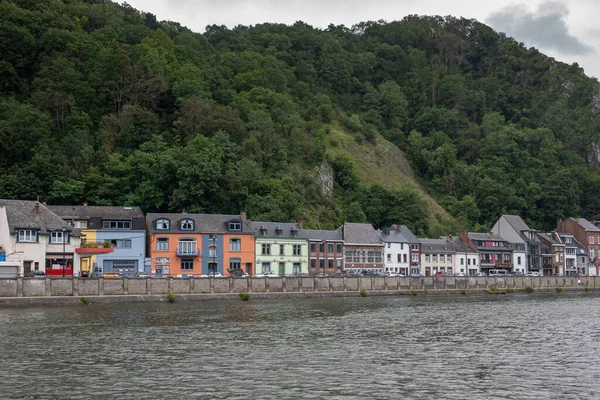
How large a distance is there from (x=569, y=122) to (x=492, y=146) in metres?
36.5

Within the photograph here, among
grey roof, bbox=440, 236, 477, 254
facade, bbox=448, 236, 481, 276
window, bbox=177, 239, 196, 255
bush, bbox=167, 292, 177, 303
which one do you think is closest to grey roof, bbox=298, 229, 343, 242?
window, bbox=177, 239, 196, 255

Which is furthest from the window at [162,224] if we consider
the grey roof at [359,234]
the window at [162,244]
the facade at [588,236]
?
the facade at [588,236]

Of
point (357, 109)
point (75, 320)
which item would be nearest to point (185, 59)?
point (357, 109)

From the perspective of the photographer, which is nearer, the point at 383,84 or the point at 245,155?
the point at 245,155

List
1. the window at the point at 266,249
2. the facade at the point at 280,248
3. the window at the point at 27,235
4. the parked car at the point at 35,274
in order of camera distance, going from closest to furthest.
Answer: the parked car at the point at 35,274
the window at the point at 27,235
the facade at the point at 280,248
the window at the point at 266,249

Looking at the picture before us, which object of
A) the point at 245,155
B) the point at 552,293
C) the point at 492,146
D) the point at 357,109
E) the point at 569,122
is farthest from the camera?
the point at 569,122

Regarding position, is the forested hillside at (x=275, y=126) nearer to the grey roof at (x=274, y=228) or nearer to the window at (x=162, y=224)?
the grey roof at (x=274, y=228)

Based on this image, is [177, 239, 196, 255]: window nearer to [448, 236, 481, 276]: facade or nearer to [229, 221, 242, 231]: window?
[229, 221, 242, 231]: window

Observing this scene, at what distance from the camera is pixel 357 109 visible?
160 m

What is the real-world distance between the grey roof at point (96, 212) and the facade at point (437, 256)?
132 feet

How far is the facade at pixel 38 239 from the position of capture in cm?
6744

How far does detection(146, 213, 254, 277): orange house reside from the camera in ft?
265

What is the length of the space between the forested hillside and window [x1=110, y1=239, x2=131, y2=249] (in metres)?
9.46

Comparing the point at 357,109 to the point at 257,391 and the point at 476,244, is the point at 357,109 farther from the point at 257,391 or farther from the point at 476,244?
the point at 257,391
